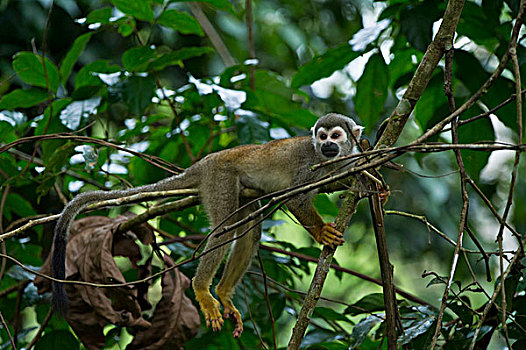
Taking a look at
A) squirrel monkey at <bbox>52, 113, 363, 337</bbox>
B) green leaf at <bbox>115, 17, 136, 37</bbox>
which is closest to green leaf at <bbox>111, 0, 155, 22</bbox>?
green leaf at <bbox>115, 17, 136, 37</bbox>

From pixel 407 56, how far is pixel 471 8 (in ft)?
2.07

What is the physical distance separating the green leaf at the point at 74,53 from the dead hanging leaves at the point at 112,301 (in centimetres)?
129

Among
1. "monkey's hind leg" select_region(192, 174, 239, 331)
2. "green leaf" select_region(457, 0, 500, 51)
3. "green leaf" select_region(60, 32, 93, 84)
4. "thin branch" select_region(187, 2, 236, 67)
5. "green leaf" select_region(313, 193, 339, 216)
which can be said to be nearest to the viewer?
"green leaf" select_region(457, 0, 500, 51)

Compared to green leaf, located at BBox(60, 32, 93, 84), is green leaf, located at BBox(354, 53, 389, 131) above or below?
below


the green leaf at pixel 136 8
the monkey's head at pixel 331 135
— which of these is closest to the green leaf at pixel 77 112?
the green leaf at pixel 136 8

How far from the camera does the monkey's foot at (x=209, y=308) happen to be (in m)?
3.52

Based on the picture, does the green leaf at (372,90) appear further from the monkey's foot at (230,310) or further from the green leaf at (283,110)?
the monkey's foot at (230,310)

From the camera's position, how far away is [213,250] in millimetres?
3428

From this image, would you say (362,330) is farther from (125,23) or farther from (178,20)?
(125,23)

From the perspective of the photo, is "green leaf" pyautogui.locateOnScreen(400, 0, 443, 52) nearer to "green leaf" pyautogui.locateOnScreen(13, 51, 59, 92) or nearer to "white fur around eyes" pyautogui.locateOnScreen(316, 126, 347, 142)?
"white fur around eyes" pyautogui.locateOnScreen(316, 126, 347, 142)

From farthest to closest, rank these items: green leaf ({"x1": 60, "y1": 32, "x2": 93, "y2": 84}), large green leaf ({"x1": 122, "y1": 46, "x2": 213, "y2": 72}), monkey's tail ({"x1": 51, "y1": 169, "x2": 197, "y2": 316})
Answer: green leaf ({"x1": 60, "y1": 32, "x2": 93, "y2": 84}), large green leaf ({"x1": 122, "y1": 46, "x2": 213, "y2": 72}), monkey's tail ({"x1": 51, "y1": 169, "x2": 197, "y2": 316})

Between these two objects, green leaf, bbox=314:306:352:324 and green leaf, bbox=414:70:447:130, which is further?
green leaf, bbox=314:306:352:324

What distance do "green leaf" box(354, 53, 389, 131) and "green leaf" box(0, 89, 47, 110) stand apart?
232cm

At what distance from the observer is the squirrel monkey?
10.9 ft
